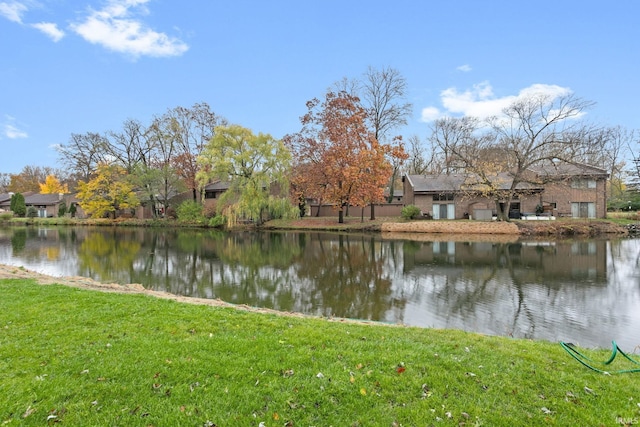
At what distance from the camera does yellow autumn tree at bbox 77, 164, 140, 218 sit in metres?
40.9

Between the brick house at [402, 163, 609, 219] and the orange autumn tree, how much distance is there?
20.0 feet

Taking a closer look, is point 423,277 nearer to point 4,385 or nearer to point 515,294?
point 515,294

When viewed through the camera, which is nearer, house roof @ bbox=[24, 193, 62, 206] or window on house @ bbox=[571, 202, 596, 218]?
window on house @ bbox=[571, 202, 596, 218]

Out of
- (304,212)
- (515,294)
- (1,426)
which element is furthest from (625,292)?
(304,212)

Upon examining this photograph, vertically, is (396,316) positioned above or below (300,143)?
below

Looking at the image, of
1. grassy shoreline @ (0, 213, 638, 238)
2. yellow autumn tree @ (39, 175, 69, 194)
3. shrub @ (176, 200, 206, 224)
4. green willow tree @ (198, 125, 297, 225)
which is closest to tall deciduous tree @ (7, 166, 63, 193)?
yellow autumn tree @ (39, 175, 69, 194)

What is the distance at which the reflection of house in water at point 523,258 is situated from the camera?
40.7ft

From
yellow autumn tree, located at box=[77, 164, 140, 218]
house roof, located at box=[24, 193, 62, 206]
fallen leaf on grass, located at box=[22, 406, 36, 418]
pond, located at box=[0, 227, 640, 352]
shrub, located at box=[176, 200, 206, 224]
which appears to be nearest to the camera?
fallen leaf on grass, located at box=[22, 406, 36, 418]

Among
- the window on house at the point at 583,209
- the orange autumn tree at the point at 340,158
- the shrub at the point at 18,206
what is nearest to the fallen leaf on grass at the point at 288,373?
the orange autumn tree at the point at 340,158

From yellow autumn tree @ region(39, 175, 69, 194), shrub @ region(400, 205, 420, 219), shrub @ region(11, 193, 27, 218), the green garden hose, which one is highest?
yellow autumn tree @ region(39, 175, 69, 194)

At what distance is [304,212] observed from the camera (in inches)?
1539

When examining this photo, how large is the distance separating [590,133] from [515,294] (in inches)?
935

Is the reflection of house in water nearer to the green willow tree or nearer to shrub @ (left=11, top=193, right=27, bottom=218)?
the green willow tree

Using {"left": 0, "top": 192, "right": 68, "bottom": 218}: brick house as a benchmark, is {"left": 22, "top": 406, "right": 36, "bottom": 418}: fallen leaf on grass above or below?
below
